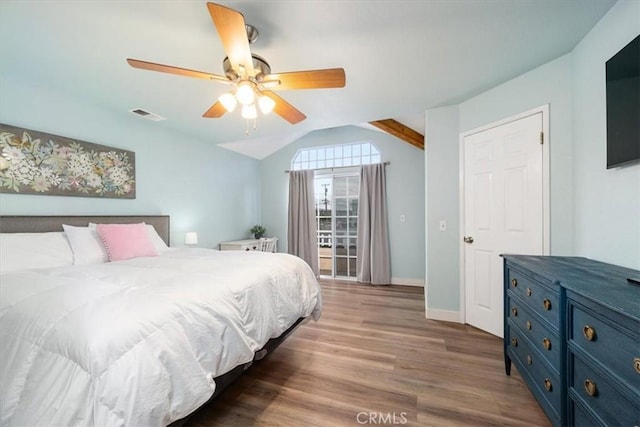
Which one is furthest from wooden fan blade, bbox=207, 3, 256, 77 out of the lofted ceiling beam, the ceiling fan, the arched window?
the arched window

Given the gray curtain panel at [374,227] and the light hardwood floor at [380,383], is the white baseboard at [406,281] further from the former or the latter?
the light hardwood floor at [380,383]

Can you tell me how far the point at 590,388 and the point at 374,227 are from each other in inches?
140

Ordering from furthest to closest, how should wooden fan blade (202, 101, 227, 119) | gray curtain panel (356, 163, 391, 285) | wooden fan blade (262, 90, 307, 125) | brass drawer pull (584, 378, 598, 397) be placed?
gray curtain panel (356, 163, 391, 285), wooden fan blade (202, 101, 227, 119), wooden fan blade (262, 90, 307, 125), brass drawer pull (584, 378, 598, 397)

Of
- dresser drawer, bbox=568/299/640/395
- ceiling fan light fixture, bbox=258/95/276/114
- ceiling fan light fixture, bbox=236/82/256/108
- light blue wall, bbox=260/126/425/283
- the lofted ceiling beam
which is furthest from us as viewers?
light blue wall, bbox=260/126/425/283

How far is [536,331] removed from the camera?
142 cm

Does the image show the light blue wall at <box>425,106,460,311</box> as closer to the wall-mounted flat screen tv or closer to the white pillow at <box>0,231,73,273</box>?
the wall-mounted flat screen tv

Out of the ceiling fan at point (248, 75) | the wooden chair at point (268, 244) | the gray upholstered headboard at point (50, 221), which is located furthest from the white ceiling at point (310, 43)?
the wooden chair at point (268, 244)

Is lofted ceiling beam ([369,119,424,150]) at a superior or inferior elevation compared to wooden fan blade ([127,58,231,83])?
superior

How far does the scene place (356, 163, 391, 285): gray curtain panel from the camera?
14.7ft

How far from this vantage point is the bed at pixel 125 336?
887 millimetres

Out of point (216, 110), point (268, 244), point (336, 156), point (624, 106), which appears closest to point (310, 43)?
point (216, 110)

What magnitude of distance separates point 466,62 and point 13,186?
4.05 m

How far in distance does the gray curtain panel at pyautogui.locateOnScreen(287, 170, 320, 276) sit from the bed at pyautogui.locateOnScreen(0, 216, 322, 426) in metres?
3.13

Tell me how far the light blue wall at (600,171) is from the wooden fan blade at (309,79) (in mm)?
1643
